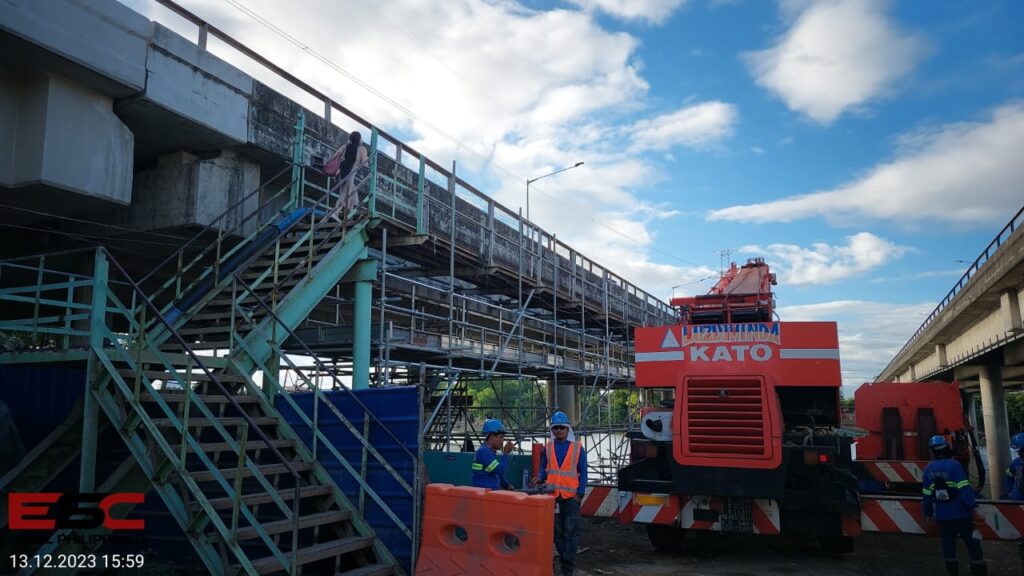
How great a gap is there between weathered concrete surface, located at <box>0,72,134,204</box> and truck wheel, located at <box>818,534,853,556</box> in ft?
33.5

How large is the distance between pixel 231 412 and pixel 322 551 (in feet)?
8.12

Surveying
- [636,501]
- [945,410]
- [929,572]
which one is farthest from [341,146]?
[945,410]

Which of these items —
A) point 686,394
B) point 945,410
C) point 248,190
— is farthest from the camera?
point 945,410

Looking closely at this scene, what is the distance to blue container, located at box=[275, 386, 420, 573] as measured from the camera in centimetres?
732

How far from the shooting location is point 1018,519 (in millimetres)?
7387

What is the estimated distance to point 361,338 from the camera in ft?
34.1

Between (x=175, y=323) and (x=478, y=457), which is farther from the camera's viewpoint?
(x=175, y=323)

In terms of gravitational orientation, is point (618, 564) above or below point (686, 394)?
below

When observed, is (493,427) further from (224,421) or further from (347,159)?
(347,159)

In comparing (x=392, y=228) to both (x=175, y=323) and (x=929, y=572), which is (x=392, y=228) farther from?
(x=929, y=572)

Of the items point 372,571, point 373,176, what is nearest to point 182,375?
point 372,571

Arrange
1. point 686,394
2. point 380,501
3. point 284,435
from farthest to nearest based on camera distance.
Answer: point 686,394, point 284,435, point 380,501

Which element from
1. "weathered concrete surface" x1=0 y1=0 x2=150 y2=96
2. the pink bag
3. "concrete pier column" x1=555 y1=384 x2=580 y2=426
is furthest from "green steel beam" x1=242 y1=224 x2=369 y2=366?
"concrete pier column" x1=555 y1=384 x2=580 y2=426

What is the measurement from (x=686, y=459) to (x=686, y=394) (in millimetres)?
797
